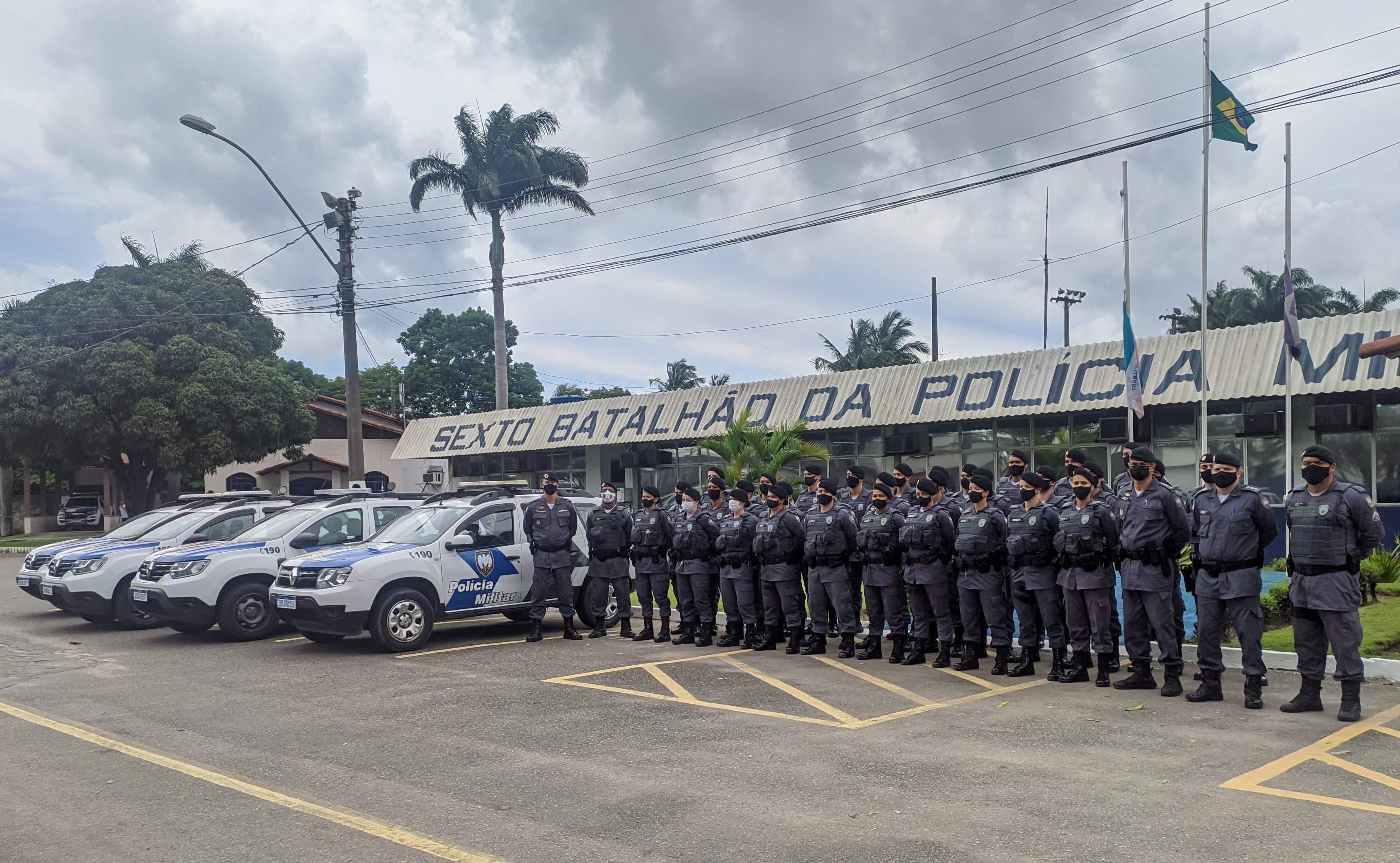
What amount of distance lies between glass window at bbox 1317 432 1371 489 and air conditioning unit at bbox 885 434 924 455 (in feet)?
24.5

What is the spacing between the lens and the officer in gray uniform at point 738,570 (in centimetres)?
1138

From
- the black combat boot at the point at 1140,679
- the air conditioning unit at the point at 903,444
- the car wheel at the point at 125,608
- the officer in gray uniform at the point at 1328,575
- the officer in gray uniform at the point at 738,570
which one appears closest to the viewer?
the officer in gray uniform at the point at 1328,575

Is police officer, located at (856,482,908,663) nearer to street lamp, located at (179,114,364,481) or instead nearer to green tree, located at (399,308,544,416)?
street lamp, located at (179,114,364,481)

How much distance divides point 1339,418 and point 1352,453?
2.16 feet

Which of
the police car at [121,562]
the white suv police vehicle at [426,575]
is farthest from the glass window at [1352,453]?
the police car at [121,562]

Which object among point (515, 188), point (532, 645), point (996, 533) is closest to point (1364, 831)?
point (996, 533)

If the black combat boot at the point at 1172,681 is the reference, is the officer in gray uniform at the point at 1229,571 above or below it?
above

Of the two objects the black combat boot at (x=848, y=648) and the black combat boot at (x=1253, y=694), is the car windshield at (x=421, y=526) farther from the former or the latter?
the black combat boot at (x=1253, y=694)

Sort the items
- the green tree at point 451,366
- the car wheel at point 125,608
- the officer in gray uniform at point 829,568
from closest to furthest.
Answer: the officer in gray uniform at point 829,568
the car wheel at point 125,608
the green tree at point 451,366

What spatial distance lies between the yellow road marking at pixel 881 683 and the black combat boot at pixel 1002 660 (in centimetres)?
103

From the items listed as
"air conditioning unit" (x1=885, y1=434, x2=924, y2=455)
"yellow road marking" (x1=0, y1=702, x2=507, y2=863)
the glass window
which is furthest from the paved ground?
"air conditioning unit" (x1=885, y1=434, x2=924, y2=455)

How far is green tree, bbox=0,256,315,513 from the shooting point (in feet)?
110

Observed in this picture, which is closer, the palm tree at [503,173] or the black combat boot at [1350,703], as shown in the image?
the black combat boot at [1350,703]

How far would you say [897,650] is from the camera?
405 inches
